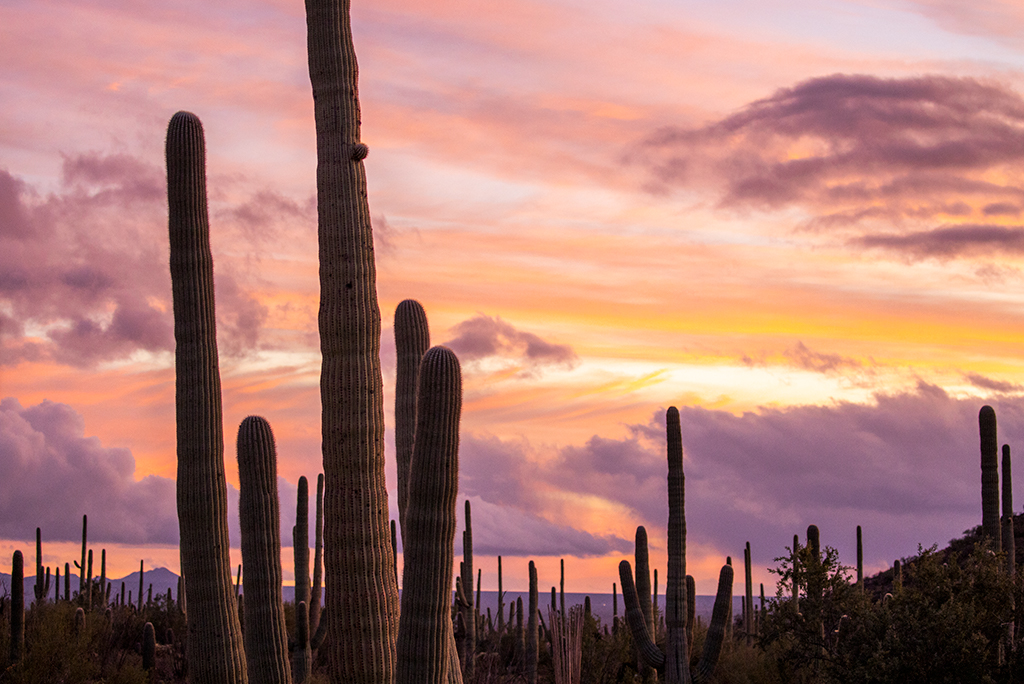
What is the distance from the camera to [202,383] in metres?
10.7

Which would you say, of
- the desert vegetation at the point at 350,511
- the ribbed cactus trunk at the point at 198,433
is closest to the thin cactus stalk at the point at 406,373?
the desert vegetation at the point at 350,511

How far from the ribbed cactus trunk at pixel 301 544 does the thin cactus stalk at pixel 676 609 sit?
657 centimetres

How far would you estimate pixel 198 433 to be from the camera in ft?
35.0

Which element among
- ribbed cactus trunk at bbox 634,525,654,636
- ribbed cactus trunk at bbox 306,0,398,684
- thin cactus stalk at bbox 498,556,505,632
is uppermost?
ribbed cactus trunk at bbox 306,0,398,684

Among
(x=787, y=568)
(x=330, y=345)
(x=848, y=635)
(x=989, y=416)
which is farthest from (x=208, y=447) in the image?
(x=989, y=416)

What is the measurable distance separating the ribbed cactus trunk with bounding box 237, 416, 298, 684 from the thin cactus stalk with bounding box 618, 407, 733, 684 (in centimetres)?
1064

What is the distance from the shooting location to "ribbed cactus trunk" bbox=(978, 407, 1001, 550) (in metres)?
20.7

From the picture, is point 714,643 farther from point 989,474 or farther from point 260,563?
point 260,563

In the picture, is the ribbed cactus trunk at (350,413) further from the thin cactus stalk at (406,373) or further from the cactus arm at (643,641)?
the cactus arm at (643,641)

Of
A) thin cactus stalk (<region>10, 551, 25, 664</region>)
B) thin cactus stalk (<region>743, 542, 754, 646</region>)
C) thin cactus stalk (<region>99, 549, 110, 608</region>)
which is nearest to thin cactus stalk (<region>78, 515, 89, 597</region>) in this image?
thin cactus stalk (<region>99, 549, 110, 608</region>)

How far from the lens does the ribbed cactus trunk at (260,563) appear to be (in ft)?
35.1

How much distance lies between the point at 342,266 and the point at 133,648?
17.8 meters

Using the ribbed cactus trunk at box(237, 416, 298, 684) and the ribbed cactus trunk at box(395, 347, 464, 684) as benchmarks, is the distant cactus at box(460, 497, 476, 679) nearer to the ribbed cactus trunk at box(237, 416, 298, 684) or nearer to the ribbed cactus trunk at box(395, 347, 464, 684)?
the ribbed cactus trunk at box(237, 416, 298, 684)

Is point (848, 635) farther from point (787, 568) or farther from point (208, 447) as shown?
point (208, 447)
